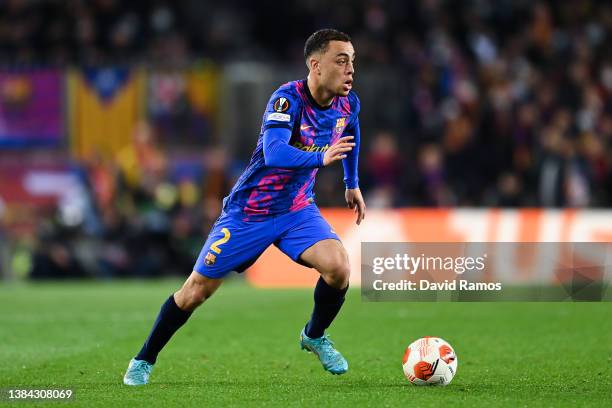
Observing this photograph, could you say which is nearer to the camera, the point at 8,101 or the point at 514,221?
the point at 514,221

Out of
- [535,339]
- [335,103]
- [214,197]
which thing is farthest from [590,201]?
[335,103]

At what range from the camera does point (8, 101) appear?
66.3 ft

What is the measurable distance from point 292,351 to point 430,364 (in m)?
2.31

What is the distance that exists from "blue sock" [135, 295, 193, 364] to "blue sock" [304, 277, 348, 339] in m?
0.90

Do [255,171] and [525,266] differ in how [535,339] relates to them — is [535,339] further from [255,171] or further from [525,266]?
[525,266]

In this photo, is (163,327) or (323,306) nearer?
(163,327)

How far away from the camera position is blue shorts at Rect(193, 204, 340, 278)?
7.45 meters

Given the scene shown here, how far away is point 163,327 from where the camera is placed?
752cm

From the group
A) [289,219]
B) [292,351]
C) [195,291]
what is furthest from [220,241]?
[292,351]

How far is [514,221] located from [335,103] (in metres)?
9.13

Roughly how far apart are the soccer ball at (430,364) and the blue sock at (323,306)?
24.5 inches

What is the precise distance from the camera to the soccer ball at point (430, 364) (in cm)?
736

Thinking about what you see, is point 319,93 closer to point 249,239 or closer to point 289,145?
point 289,145

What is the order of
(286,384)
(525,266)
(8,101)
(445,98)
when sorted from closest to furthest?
(286,384) < (525,266) < (445,98) < (8,101)
